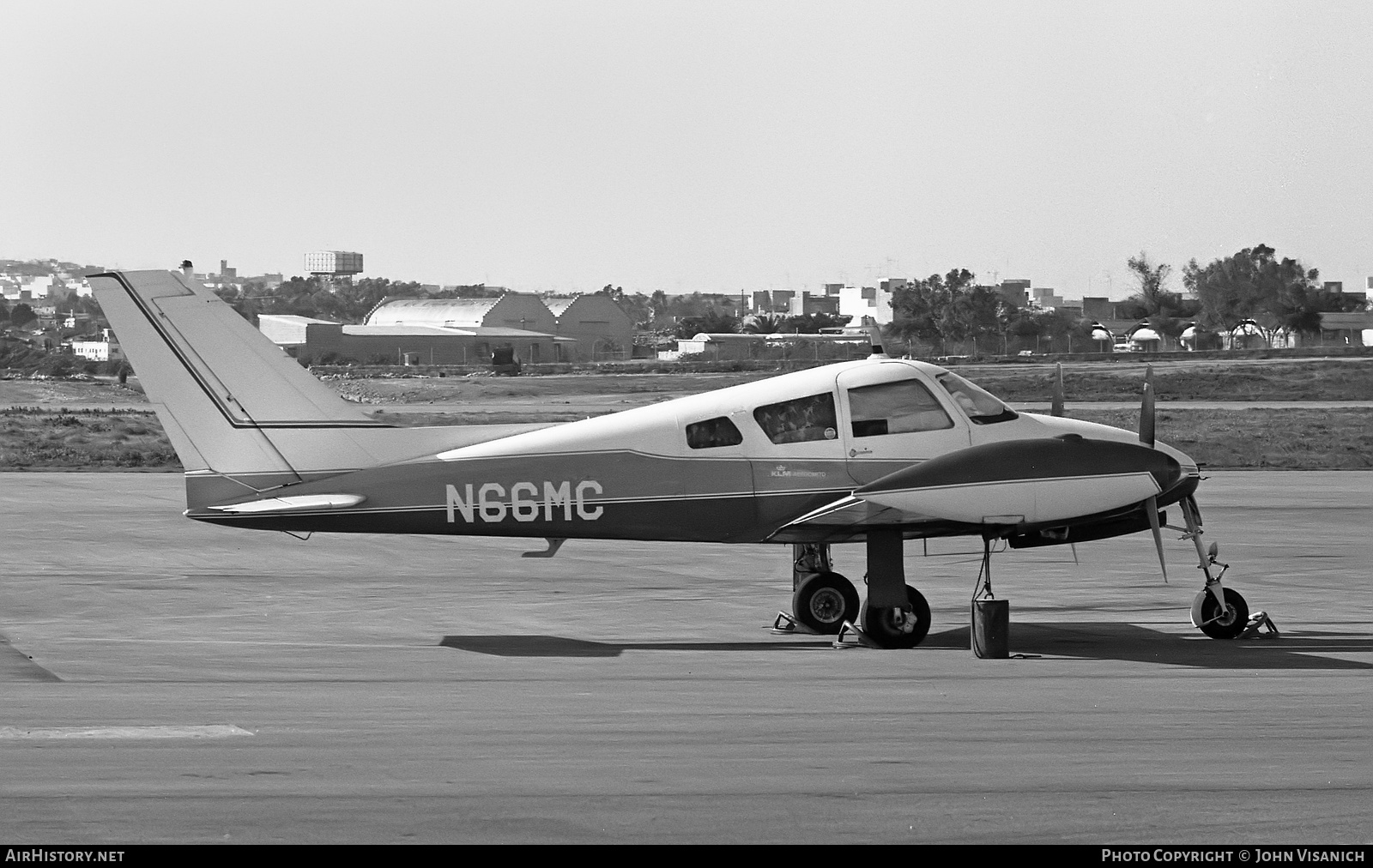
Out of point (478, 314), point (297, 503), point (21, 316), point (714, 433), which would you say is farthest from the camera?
point (21, 316)

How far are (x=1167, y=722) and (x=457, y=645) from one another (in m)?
6.59

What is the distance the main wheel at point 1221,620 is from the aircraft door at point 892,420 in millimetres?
2793

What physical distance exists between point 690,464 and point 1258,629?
570 cm

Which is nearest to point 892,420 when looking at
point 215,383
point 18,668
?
point 215,383

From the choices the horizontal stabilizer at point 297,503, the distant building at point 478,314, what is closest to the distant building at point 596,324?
the distant building at point 478,314

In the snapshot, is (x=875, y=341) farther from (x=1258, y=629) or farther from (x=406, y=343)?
(x=406, y=343)

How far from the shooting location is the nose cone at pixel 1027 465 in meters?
14.0

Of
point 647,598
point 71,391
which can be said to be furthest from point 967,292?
point 647,598

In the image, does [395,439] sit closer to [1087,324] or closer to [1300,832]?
[1300,832]

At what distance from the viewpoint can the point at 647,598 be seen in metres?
17.6

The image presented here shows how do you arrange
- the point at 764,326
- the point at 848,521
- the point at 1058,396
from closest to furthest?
1. the point at 848,521
2. the point at 1058,396
3. the point at 764,326

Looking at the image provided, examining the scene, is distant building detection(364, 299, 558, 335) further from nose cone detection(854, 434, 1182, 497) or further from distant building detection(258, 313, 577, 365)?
nose cone detection(854, 434, 1182, 497)

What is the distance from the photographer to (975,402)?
49.5ft

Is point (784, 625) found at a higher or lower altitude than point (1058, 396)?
lower
